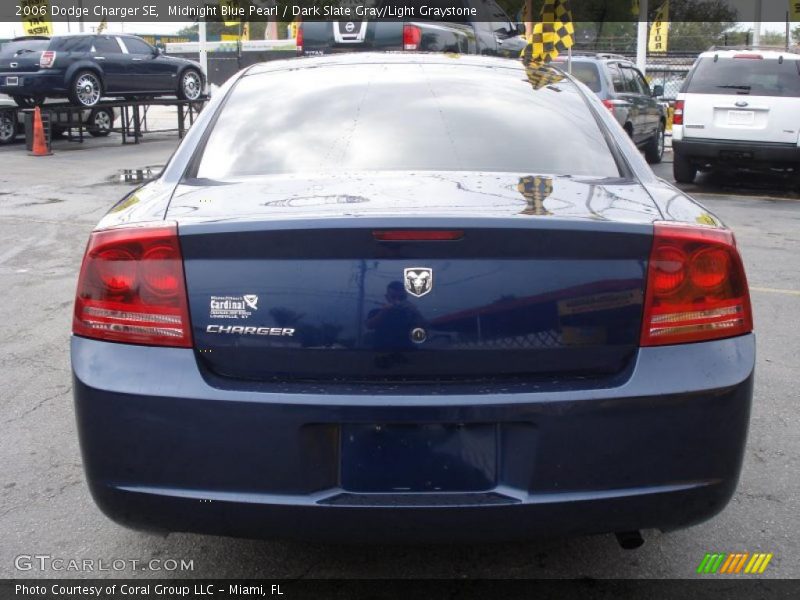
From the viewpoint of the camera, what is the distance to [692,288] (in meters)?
2.74

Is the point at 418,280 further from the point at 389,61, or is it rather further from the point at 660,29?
the point at 660,29

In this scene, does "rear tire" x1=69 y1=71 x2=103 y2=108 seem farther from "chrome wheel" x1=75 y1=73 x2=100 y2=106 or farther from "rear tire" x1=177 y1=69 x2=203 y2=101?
"rear tire" x1=177 y1=69 x2=203 y2=101

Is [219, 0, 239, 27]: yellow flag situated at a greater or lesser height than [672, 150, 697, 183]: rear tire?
greater

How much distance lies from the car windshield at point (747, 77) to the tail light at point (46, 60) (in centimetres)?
1218

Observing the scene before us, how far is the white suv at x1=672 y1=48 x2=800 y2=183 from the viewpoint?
12750 mm

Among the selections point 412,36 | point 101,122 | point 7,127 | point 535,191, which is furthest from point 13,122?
Result: point 535,191

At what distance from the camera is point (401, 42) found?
Answer: 16156mm

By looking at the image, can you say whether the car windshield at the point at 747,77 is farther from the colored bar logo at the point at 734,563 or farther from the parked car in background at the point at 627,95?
the colored bar logo at the point at 734,563

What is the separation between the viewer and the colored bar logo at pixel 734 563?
129 inches

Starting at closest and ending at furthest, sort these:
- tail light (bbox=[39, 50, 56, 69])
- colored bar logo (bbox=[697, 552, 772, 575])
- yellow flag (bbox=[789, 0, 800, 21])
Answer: colored bar logo (bbox=[697, 552, 772, 575]) → tail light (bbox=[39, 50, 56, 69]) → yellow flag (bbox=[789, 0, 800, 21])

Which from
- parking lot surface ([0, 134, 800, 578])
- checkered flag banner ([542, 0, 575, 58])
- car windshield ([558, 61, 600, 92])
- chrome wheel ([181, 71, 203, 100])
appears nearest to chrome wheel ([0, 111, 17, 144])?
chrome wheel ([181, 71, 203, 100])

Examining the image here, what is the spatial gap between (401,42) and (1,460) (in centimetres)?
1307

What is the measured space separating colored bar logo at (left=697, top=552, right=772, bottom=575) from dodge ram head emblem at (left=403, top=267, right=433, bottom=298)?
4.94ft
